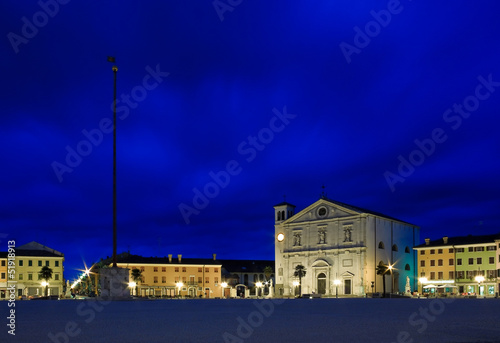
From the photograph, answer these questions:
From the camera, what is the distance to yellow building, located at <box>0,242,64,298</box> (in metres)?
87.4

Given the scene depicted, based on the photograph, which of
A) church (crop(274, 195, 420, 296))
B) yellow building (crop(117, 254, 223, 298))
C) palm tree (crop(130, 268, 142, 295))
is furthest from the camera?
yellow building (crop(117, 254, 223, 298))

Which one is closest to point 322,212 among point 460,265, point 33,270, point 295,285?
point 295,285

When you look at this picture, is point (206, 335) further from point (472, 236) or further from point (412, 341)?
point (472, 236)

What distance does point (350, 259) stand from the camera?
3063 inches

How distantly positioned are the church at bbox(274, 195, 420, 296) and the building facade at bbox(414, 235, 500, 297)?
433 cm

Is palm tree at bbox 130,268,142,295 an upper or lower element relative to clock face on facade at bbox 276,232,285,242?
lower

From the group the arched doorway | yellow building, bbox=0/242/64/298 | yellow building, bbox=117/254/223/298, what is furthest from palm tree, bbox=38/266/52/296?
the arched doorway

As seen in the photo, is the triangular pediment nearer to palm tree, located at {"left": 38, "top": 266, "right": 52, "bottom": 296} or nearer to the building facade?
the building facade

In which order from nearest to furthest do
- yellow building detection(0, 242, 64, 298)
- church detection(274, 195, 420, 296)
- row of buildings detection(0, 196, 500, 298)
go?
1. row of buildings detection(0, 196, 500, 298)
2. church detection(274, 195, 420, 296)
3. yellow building detection(0, 242, 64, 298)

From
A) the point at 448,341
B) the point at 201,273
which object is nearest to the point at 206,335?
the point at 448,341

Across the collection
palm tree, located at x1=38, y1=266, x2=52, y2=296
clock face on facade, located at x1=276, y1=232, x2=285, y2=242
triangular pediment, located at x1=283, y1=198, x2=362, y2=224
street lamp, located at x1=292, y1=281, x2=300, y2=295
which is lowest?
street lamp, located at x1=292, y1=281, x2=300, y2=295

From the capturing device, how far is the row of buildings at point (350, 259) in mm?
74250

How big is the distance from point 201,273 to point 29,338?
94.9m

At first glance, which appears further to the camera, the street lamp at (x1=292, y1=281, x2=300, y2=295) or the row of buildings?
the street lamp at (x1=292, y1=281, x2=300, y2=295)
